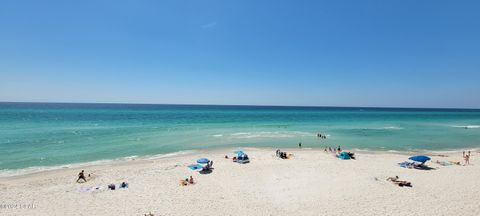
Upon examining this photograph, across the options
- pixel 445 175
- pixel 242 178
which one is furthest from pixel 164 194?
pixel 445 175

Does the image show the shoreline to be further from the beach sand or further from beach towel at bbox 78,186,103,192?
beach towel at bbox 78,186,103,192

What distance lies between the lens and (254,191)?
14609 millimetres

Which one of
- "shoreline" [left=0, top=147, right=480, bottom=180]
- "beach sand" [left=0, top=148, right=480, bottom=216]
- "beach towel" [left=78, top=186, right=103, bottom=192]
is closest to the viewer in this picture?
"beach sand" [left=0, top=148, right=480, bottom=216]

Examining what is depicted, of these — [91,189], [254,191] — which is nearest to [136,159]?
[91,189]

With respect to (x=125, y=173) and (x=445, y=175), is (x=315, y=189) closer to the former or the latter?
(x=445, y=175)

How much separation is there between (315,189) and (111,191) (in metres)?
13.1

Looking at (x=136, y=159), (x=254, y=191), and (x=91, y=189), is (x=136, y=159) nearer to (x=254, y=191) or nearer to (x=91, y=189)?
(x=91, y=189)

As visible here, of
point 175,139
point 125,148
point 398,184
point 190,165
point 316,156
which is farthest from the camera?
point 175,139

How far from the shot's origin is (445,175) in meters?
17.9

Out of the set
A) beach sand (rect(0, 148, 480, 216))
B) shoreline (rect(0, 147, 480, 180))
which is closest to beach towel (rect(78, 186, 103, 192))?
beach sand (rect(0, 148, 480, 216))

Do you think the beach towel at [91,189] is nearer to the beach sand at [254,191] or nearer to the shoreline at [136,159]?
the beach sand at [254,191]

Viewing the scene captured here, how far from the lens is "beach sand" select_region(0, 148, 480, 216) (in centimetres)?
1210

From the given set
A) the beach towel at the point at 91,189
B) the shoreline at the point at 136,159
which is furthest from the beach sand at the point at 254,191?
the shoreline at the point at 136,159

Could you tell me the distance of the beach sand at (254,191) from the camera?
12102 millimetres
